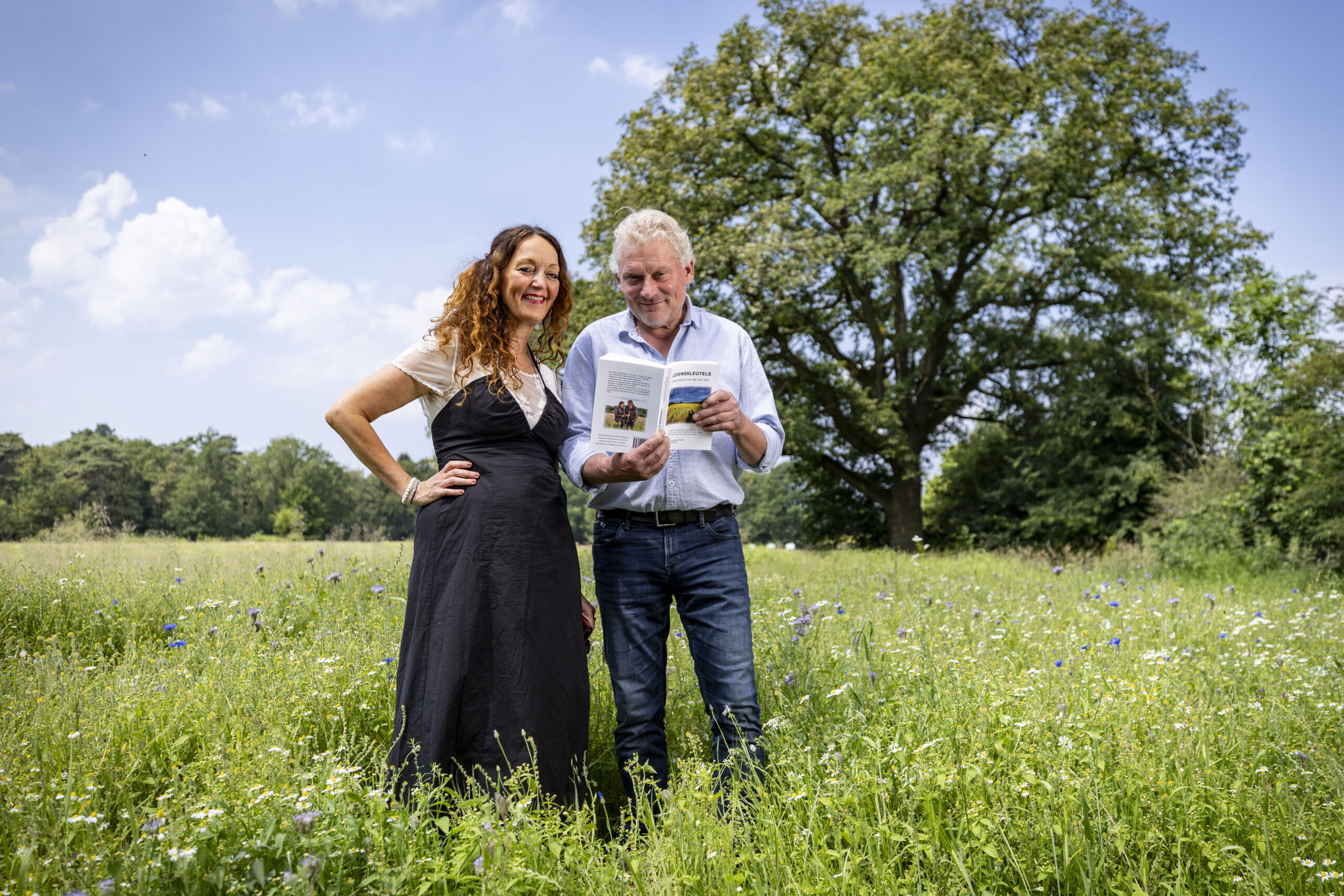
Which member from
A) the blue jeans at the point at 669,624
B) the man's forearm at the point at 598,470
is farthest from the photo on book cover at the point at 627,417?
the blue jeans at the point at 669,624

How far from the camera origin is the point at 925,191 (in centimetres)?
1611

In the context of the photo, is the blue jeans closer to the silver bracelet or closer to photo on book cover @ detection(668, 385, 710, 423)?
photo on book cover @ detection(668, 385, 710, 423)

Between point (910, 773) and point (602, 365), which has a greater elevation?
point (602, 365)

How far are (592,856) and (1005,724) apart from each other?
5.20 ft

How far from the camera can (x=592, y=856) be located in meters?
2.09

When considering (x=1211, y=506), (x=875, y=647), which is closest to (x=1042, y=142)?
(x=1211, y=506)

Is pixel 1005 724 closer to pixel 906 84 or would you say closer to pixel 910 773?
pixel 910 773

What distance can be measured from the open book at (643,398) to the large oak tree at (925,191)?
41.7ft

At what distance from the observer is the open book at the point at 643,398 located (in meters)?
2.70

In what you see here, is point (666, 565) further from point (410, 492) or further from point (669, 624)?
point (410, 492)

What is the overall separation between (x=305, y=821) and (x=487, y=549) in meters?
1.03

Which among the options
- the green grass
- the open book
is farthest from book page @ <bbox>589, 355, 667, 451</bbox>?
the green grass

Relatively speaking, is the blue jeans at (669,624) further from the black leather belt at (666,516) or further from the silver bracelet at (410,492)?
the silver bracelet at (410,492)

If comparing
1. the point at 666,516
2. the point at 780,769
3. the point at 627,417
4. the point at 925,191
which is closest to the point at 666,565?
the point at 666,516
